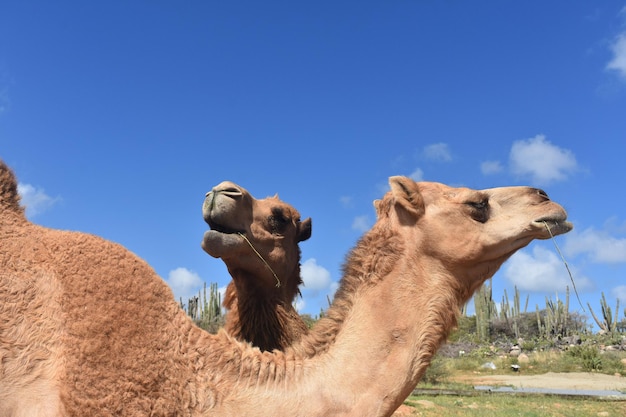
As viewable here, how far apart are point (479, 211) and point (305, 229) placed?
8.36 feet

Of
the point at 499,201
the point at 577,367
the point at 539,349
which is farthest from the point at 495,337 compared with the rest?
the point at 499,201

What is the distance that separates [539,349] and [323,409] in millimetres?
34478

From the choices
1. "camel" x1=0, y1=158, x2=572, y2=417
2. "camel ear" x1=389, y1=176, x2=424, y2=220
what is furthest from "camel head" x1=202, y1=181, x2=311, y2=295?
"camel ear" x1=389, y1=176, x2=424, y2=220

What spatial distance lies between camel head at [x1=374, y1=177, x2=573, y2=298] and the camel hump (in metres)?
2.26

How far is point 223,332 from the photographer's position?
335cm

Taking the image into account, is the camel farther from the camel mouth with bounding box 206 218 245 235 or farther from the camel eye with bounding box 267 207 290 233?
the camel eye with bounding box 267 207 290 233

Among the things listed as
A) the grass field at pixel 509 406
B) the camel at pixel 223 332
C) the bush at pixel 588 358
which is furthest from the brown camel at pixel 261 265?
the bush at pixel 588 358

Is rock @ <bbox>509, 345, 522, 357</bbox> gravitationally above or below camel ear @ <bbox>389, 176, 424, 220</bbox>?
below

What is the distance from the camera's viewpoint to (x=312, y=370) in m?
3.17

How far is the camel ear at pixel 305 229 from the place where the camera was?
596cm

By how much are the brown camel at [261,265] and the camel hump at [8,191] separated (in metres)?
1.47

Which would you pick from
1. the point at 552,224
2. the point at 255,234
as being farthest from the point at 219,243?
the point at 552,224

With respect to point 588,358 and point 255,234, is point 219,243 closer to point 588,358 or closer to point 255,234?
point 255,234

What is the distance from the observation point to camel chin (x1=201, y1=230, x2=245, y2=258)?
455cm
